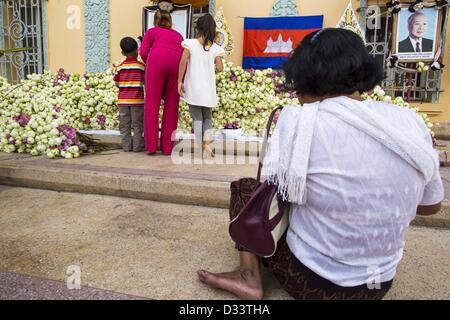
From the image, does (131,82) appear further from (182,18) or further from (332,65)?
(332,65)

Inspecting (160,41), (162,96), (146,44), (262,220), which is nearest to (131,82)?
(162,96)

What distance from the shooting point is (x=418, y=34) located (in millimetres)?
5707

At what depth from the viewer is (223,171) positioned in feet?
12.7

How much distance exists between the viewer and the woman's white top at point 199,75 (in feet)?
14.1

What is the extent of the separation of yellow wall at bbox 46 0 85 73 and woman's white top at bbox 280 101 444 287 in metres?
7.72

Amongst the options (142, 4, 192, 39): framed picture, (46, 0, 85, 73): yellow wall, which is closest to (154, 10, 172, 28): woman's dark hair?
(142, 4, 192, 39): framed picture

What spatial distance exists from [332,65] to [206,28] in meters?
2.99

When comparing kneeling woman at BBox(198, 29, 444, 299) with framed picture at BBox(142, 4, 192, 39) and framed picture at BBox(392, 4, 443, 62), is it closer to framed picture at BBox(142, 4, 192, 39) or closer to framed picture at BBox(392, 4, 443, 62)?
framed picture at BBox(392, 4, 443, 62)

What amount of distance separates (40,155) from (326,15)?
16.7 ft

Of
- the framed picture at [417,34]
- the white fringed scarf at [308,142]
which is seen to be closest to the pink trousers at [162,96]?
the white fringed scarf at [308,142]

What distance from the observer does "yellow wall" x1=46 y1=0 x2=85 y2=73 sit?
8.15 metres

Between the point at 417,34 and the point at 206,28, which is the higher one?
the point at 417,34

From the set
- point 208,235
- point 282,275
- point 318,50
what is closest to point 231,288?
point 282,275

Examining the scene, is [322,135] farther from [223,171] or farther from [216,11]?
[216,11]
